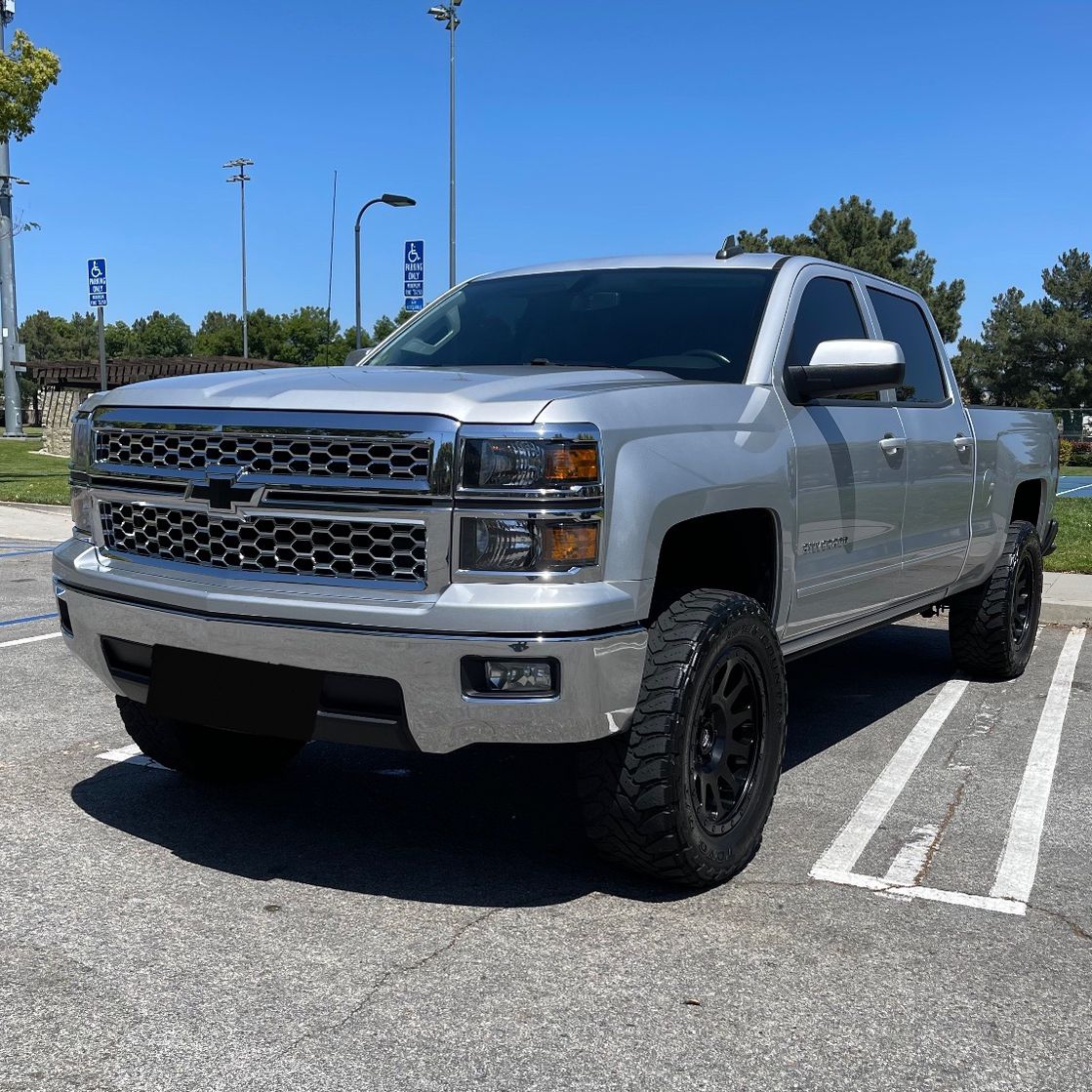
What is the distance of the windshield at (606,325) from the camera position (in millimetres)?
4547

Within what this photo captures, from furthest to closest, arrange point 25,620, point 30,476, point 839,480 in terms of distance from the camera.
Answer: point 30,476
point 25,620
point 839,480

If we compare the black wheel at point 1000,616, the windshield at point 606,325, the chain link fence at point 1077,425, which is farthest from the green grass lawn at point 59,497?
the chain link fence at point 1077,425

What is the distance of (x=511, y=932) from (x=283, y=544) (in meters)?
1.19

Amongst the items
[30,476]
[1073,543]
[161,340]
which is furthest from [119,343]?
[1073,543]

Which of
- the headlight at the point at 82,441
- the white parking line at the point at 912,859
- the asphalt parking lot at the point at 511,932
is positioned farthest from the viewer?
the headlight at the point at 82,441

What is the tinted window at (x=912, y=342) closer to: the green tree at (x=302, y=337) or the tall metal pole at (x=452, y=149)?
the tall metal pole at (x=452, y=149)

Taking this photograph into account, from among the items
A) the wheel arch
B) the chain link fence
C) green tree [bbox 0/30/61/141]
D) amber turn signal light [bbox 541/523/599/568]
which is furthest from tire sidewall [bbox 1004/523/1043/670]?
the chain link fence

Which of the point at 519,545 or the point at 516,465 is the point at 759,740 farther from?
the point at 516,465

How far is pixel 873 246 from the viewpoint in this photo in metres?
56.0

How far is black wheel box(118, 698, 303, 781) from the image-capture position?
4512 mm

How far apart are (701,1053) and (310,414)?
182 cm

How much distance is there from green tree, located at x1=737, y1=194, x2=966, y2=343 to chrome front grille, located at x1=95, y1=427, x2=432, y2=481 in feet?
177

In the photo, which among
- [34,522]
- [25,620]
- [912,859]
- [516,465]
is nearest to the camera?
[516,465]

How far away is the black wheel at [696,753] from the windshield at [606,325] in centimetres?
102
